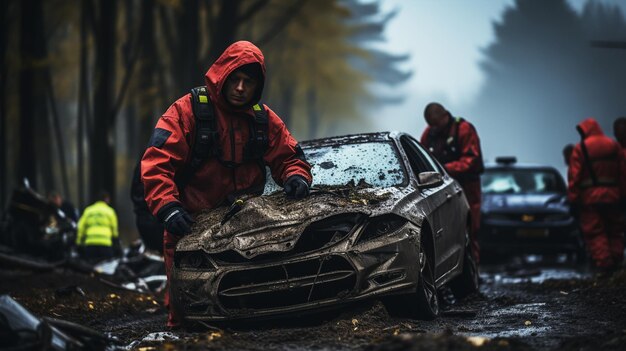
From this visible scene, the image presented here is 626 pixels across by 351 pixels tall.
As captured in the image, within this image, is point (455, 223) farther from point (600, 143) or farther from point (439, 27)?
point (439, 27)

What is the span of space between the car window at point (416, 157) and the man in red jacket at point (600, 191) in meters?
3.24

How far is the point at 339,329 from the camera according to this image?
6.93 metres

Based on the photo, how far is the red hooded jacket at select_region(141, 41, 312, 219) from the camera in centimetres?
752

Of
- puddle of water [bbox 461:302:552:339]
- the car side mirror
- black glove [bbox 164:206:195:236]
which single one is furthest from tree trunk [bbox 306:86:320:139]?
black glove [bbox 164:206:195:236]

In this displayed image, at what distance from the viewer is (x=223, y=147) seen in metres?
7.86

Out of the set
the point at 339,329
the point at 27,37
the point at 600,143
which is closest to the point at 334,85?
the point at 27,37

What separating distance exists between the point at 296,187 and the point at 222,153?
57 centimetres

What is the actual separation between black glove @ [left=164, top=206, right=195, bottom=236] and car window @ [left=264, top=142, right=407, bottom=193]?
1190 mm

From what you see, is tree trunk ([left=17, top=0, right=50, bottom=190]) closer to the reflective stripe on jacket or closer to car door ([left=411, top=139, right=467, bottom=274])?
the reflective stripe on jacket

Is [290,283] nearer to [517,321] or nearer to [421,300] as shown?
[421,300]

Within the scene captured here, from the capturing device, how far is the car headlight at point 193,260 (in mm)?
7206

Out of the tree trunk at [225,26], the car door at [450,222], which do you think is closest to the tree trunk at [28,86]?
the tree trunk at [225,26]

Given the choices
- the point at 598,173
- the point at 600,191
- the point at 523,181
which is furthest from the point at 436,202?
the point at 523,181

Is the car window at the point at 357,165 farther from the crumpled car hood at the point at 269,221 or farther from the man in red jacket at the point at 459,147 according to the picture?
the man in red jacket at the point at 459,147
